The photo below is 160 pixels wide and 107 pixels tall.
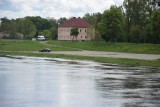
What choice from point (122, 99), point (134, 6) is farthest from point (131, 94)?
point (134, 6)

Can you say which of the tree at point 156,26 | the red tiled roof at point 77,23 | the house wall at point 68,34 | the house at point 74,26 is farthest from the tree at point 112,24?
the red tiled roof at point 77,23

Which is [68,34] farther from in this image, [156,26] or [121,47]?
[156,26]

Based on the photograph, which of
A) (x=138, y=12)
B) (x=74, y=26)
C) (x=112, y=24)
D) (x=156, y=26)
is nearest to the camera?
(x=156, y=26)

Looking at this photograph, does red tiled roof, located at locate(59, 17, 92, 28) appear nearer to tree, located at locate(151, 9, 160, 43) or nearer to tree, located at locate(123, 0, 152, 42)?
tree, located at locate(123, 0, 152, 42)

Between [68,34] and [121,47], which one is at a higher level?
[68,34]

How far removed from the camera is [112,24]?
3775 inches

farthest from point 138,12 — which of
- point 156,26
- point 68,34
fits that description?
point 68,34

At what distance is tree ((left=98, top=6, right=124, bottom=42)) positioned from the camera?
314 ft

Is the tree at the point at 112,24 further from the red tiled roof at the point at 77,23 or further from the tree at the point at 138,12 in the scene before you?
the red tiled roof at the point at 77,23

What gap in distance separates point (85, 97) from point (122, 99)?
1.83m

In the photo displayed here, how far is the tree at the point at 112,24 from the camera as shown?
314ft

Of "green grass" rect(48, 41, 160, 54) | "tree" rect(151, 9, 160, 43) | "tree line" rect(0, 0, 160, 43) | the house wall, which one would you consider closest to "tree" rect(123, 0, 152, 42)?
"tree line" rect(0, 0, 160, 43)

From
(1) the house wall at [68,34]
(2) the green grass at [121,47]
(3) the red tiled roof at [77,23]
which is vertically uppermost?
(3) the red tiled roof at [77,23]

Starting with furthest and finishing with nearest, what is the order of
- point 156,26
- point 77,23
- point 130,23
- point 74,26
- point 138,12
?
point 77,23, point 74,26, point 130,23, point 138,12, point 156,26
